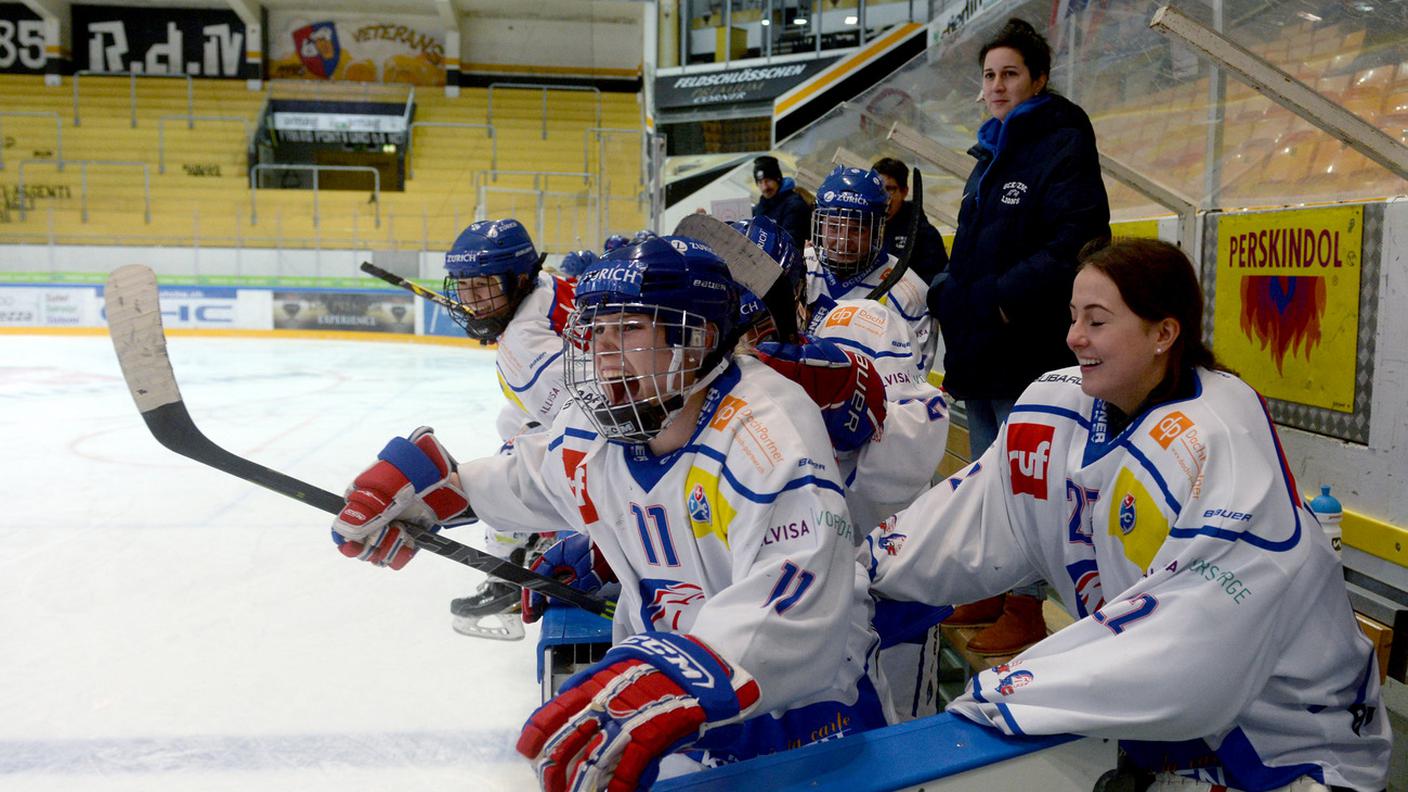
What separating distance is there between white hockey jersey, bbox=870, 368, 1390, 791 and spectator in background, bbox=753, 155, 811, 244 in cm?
321

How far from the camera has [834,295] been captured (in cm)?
280

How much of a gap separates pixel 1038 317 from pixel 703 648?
4.44 ft

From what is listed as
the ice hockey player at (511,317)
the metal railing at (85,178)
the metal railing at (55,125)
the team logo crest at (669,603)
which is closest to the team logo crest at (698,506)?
the team logo crest at (669,603)

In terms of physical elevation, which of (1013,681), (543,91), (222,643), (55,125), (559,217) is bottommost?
(222,643)

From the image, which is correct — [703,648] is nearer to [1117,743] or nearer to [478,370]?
[1117,743]

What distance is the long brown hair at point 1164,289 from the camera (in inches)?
52.9

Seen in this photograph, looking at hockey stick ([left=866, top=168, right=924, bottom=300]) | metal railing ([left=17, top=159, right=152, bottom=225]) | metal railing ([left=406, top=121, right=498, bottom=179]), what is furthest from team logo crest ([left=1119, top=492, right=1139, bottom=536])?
metal railing ([left=406, top=121, right=498, bottom=179])

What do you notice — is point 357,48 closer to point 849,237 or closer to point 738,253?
point 849,237

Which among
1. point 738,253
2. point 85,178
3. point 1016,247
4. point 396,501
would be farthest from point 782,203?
point 85,178

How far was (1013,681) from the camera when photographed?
119cm

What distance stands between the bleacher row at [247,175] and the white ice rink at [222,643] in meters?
6.17

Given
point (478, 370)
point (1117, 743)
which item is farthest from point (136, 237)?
point (1117, 743)

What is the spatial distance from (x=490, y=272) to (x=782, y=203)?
2.15 meters

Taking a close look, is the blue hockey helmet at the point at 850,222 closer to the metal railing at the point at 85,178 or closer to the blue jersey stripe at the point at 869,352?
the blue jersey stripe at the point at 869,352
